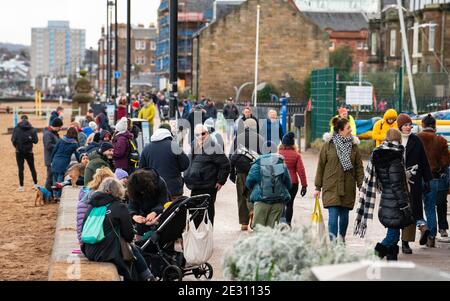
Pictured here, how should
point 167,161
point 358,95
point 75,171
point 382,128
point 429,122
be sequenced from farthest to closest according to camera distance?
point 358,95 → point 75,171 → point 382,128 → point 429,122 → point 167,161

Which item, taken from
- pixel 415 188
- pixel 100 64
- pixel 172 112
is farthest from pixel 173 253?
pixel 100 64

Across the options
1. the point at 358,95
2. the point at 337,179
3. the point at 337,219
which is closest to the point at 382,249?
the point at 337,219

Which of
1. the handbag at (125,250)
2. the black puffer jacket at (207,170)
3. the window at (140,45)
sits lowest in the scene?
the handbag at (125,250)

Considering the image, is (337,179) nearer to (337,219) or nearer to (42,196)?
(337,219)

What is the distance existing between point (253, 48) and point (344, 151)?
62.4 meters

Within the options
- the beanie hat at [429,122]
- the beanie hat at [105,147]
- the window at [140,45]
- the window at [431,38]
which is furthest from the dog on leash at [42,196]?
the window at [140,45]

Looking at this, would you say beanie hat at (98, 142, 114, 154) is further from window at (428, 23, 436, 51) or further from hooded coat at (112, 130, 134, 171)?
window at (428, 23, 436, 51)

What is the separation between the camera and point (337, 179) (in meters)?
13.2

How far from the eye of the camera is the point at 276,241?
6828 millimetres

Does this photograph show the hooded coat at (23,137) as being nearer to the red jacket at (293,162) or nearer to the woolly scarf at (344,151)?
the red jacket at (293,162)

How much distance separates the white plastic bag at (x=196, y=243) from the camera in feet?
37.8

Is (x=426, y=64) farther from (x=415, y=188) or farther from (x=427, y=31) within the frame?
(x=415, y=188)

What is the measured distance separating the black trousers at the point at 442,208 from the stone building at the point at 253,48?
2343 inches

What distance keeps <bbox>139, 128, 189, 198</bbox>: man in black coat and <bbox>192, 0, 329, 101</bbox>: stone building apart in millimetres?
60185
